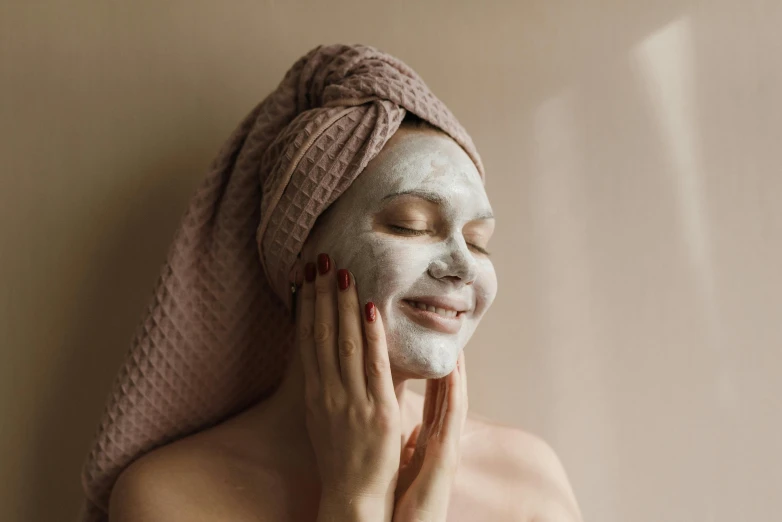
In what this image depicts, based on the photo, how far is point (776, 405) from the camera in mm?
1398

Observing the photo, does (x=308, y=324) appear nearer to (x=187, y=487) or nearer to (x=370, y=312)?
(x=370, y=312)

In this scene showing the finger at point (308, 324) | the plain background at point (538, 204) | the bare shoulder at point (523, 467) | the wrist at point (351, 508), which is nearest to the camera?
the wrist at point (351, 508)

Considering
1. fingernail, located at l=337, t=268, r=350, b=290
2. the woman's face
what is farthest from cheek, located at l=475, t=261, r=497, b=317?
fingernail, located at l=337, t=268, r=350, b=290

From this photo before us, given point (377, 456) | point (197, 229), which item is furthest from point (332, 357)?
point (197, 229)

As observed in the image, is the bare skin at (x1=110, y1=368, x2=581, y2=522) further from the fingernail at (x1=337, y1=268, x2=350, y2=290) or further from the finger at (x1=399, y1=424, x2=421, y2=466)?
the fingernail at (x1=337, y1=268, x2=350, y2=290)

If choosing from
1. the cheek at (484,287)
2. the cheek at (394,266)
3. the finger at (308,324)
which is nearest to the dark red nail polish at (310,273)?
the finger at (308,324)

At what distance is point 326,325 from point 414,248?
0.60 ft

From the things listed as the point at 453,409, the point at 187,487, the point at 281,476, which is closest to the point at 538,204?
the point at 453,409

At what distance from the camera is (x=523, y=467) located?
125 centimetres

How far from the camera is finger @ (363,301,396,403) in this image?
995 millimetres

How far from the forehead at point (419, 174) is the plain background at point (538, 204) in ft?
1.30

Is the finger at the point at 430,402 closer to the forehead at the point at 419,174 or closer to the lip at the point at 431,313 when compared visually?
the lip at the point at 431,313

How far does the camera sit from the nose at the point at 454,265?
3.32 ft

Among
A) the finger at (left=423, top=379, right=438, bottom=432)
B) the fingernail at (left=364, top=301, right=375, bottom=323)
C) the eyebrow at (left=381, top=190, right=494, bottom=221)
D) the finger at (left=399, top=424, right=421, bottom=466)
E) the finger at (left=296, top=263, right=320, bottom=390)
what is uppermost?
the eyebrow at (left=381, top=190, right=494, bottom=221)
